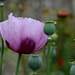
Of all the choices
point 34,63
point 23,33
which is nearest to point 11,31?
point 23,33

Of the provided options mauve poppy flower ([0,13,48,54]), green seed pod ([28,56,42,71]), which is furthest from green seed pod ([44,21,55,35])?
green seed pod ([28,56,42,71])

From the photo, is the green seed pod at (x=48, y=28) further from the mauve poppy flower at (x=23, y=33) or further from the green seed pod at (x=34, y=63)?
the green seed pod at (x=34, y=63)

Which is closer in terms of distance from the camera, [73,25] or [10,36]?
→ [10,36]

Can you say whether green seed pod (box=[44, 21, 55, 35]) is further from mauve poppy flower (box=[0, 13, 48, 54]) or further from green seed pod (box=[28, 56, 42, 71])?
green seed pod (box=[28, 56, 42, 71])

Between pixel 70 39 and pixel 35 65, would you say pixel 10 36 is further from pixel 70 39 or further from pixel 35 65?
pixel 70 39

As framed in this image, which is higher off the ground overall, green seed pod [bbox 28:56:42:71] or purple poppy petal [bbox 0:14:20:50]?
purple poppy petal [bbox 0:14:20:50]

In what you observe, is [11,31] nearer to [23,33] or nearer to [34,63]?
[23,33]

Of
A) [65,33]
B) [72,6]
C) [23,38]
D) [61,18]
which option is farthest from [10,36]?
[72,6]

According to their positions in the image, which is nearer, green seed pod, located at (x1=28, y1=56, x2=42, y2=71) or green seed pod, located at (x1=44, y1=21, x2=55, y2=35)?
green seed pod, located at (x1=44, y1=21, x2=55, y2=35)

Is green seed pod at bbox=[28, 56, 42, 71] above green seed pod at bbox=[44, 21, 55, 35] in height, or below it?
below
